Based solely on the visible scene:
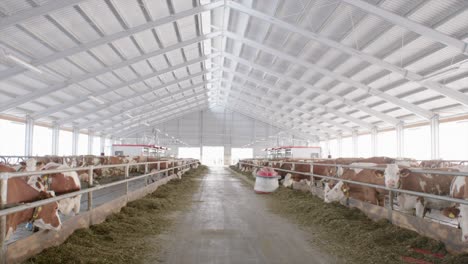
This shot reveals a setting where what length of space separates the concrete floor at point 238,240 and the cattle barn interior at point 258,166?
0.05m

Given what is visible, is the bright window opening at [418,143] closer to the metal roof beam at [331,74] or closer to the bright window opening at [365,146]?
the metal roof beam at [331,74]

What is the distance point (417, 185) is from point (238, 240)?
4551mm

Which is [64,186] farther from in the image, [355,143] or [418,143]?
[355,143]

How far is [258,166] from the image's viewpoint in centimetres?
2297

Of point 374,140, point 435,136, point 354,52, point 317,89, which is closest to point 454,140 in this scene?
point 435,136

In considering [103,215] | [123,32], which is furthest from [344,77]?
[103,215]

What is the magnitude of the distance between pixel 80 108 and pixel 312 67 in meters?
23.2

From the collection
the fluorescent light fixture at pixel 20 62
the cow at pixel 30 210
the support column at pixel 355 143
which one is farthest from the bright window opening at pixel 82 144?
the cow at pixel 30 210

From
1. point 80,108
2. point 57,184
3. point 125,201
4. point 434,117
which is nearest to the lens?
point 57,184

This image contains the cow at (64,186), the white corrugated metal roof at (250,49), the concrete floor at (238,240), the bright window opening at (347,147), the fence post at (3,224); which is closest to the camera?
the fence post at (3,224)

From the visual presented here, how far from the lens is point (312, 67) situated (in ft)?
69.5

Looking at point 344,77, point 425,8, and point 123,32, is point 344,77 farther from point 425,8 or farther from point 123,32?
point 123,32

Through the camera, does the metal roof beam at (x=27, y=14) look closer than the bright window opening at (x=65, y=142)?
Yes

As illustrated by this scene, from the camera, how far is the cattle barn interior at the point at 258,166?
16.3ft
